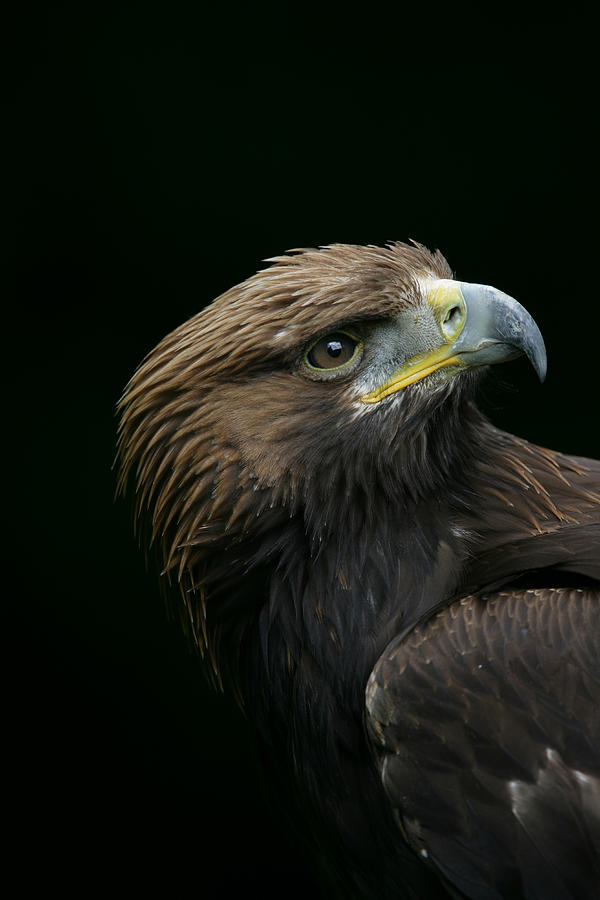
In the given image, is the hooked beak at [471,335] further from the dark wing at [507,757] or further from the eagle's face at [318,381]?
the dark wing at [507,757]

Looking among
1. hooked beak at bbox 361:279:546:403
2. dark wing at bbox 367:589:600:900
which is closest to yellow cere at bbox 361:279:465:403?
hooked beak at bbox 361:279:546:403

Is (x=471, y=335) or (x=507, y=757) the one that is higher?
(x=471, y=335)

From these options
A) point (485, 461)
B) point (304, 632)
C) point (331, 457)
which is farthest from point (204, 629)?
point (485, 461)

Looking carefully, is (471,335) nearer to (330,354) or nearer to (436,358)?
(436,358)

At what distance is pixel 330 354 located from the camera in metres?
2.47

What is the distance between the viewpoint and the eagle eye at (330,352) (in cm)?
247

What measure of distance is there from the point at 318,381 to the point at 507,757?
2.77 feet

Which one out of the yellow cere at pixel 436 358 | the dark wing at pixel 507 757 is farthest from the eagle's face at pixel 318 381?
the dark wing at pixel 507 757

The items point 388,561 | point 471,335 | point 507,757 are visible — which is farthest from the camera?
point 388,561

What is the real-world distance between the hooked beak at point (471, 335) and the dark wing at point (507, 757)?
543mm

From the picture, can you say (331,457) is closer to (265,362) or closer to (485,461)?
(265,362)

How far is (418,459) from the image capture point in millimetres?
2537

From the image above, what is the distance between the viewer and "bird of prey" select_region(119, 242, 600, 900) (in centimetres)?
229

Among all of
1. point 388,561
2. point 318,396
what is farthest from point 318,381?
point 388,561
